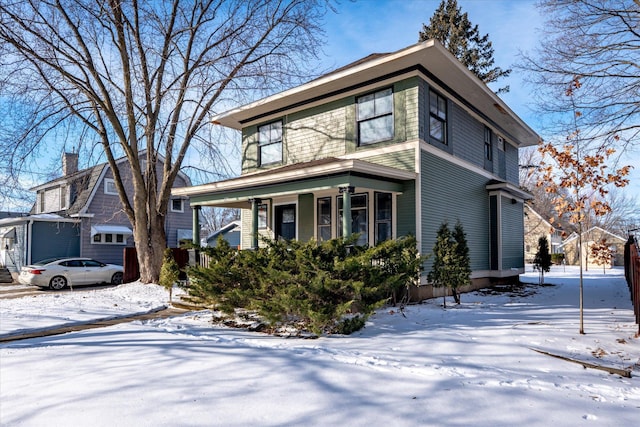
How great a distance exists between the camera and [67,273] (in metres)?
15.6

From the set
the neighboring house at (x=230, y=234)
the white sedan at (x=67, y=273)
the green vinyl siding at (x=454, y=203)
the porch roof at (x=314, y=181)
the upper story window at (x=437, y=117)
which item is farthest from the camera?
the neighboring house at (x=230, y=234)

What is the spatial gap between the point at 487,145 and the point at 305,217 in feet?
22.1

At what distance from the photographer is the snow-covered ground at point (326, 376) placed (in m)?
3.38

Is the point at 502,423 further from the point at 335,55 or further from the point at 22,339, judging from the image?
the point at 335,55

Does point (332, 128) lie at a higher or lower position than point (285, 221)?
higher

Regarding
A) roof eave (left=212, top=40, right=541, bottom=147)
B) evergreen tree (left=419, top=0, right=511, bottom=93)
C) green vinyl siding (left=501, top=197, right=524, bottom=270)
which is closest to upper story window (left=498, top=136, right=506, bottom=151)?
roof eave (left=212, top=40, right=541, bottom=147)

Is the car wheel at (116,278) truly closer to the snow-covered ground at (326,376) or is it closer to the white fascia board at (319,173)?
the white fascia board at (319,173)

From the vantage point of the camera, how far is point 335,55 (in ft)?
42.5

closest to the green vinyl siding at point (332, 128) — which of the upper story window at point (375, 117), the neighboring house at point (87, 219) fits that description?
the upper story window at point (375, 117)

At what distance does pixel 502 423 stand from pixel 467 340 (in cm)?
265

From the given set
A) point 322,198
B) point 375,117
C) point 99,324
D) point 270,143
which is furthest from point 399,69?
point 99,324

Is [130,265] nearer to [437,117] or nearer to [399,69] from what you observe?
[399,69]

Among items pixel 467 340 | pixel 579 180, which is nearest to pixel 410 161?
pixel 579 180

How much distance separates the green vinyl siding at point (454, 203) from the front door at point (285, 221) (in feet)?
13.8
